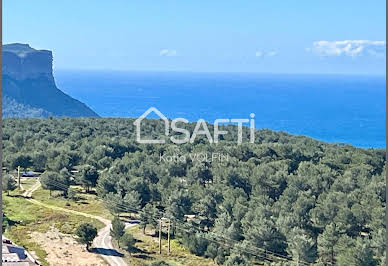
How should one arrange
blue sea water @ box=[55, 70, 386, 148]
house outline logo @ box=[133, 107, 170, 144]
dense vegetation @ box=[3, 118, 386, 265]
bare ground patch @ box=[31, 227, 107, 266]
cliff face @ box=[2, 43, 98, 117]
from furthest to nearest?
cliff face @ box=[2, 43, 98, 117]
blue sea water @ box=[55, 70, 386, 148]
house outline logo @ box=[133, 107, 170, 144]
dense vegetation @ box=[3, 118, 386, 265]
bare ground patch @ box=[31, 227, 107, 266]

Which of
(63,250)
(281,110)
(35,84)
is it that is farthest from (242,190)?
(281,110)

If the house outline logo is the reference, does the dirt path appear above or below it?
below

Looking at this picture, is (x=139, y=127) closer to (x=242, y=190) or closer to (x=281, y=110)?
(x=242, y=190)

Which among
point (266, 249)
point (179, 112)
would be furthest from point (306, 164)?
point (179, 112)

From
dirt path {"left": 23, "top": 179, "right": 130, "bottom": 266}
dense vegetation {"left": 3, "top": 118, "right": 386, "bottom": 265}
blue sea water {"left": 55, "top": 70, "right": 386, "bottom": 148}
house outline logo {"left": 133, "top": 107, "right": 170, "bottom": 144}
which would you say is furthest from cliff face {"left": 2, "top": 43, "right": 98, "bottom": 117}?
dirt path {"left": 23, "top": 179, "right": 130, "bottom": 266}

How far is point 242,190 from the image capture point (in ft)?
58.7

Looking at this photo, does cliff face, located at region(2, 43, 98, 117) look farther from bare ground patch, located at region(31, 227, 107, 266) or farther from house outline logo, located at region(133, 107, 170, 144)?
bare ground patch, located at region(31, 227, 107, 266)

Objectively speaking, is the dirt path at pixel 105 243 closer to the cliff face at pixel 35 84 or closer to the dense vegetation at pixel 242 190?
the dense vegetation at pixel 242 190

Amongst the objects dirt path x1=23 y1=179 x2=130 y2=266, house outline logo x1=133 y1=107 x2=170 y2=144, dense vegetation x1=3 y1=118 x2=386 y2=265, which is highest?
house outline logo x1=133 y1=107 x2=170 y2=144

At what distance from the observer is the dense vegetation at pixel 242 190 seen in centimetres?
1384

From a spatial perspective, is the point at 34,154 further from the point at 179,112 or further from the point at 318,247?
the point at 179,112

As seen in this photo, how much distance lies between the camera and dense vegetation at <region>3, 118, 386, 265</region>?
45.4 feet

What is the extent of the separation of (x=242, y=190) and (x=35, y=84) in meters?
65.2

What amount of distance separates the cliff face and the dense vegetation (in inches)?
1769
